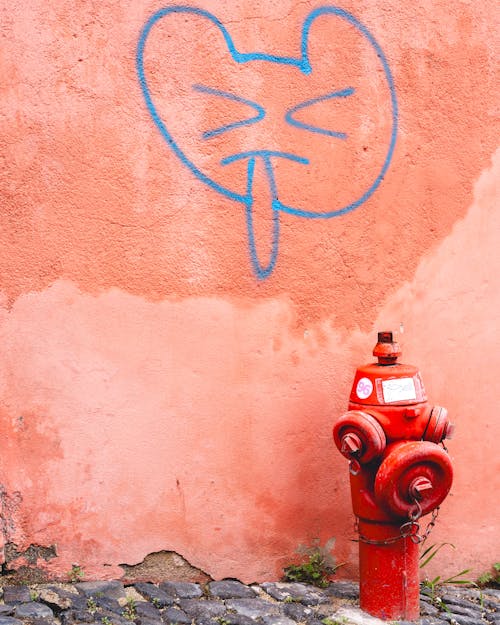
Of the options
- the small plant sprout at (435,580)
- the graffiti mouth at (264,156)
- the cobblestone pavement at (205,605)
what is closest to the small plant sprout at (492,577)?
the small plant sprout at (435,580)

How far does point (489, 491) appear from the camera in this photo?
3.82 m

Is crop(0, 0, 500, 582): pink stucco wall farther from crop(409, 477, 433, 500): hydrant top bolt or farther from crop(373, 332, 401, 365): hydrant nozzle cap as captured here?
crop(409, 477, 433, 500): hydrant top bolt

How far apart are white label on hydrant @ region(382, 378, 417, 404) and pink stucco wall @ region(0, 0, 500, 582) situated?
454 millimetres

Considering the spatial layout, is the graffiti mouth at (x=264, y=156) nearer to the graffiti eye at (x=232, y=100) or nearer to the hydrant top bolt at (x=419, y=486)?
the graffiti eye at (x=232, y=100)

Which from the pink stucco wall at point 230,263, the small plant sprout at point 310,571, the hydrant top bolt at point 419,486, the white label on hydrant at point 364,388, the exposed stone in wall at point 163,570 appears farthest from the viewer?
the small plant sprout at point 310,571

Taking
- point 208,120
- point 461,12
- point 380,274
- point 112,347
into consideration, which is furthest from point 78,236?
point 461,12

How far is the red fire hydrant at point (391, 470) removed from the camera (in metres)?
3.12

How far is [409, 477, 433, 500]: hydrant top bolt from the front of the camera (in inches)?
122

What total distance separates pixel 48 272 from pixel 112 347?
0.42 metres

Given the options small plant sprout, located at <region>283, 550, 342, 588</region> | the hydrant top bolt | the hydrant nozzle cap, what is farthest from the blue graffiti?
small plant sprout, located at <region>283, 550, 342, 588</region>

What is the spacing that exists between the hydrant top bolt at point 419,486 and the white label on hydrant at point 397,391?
1.07 feet

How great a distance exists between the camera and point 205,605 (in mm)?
3338

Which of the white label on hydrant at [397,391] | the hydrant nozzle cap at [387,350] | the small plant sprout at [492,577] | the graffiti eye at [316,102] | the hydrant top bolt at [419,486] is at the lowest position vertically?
the small plant sprout at [492,577]

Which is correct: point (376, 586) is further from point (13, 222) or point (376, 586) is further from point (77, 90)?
point (77, 90)
